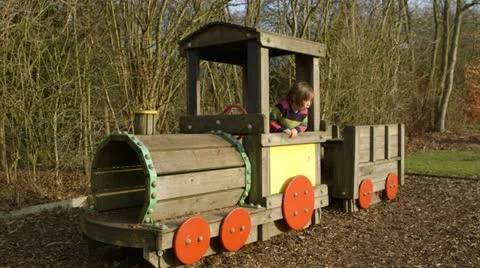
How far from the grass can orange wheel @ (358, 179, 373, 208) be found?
3.40 m

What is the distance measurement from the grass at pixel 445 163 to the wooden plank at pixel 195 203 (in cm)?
613

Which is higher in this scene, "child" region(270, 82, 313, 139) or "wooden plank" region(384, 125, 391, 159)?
"child" region(270, 82, 313, 139)

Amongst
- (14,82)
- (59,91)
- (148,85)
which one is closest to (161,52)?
(148,85)

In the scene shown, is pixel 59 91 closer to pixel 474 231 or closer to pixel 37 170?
pixel 37 170

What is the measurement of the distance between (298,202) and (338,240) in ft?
1.88

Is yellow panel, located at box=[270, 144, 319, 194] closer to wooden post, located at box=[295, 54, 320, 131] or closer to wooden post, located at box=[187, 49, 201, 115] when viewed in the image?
wooden post, located at box=[295, 54, 320, 131]

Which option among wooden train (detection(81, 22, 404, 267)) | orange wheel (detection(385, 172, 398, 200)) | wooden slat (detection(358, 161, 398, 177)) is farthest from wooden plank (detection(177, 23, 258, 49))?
orange wheel (detection(385, 172, 398, 200))

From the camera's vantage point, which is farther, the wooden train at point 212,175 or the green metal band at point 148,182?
the wooden train at point 212,175

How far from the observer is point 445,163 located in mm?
10852

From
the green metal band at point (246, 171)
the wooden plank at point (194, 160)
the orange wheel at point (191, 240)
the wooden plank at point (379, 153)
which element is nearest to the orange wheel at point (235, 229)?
the orange wheel at point (191, 240)

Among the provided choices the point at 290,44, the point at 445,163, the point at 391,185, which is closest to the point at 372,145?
the point at 391,185

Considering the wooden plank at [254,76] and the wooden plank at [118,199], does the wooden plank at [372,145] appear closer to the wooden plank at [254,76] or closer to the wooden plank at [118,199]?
the wooden plank at [254,76]

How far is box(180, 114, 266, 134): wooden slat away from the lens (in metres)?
4.33

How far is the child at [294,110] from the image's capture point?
480cm
